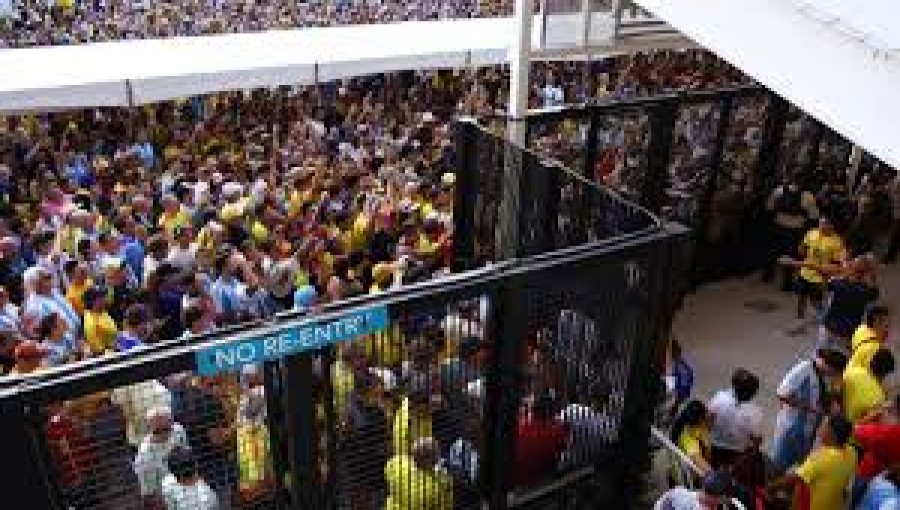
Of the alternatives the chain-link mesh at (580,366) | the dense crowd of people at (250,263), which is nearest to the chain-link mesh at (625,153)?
the dense crowd of people at (250,263)

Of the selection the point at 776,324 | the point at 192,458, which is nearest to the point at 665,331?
the point at 192,458

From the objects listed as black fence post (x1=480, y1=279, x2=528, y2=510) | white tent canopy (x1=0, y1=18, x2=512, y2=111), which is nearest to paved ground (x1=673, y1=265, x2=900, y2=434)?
black fence post (x1=480, y1=279, x2=528, y2=510)

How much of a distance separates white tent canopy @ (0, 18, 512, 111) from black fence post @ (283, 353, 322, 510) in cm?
680

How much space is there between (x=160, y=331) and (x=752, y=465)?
426 cm

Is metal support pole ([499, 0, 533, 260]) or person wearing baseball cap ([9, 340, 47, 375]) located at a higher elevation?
metal support pole ([499, 0, 533, 260])

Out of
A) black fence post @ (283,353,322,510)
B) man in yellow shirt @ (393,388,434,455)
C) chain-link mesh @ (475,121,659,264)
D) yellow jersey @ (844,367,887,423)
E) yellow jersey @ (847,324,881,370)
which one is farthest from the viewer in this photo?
yellow jersey @ (847,324,881,370)

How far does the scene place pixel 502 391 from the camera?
4508 mm

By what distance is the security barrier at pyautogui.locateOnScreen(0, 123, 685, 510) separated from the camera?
11.7 ft

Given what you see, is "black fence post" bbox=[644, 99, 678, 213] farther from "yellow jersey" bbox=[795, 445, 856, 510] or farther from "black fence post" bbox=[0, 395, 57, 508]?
"black fence post" bbox=[0, 395, 57, 508]

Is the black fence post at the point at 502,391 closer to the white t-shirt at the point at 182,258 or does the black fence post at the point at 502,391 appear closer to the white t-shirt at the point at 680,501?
the white t-shirt at the point at 680,501

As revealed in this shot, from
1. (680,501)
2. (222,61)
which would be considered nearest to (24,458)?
(680,501)

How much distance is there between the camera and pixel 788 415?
603cm

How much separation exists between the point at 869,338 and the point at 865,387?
0.49m

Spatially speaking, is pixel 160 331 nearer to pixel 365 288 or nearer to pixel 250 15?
pixel 365 288
